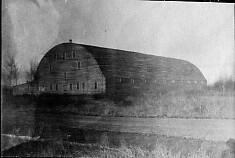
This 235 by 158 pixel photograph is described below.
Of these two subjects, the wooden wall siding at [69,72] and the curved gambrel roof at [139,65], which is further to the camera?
the curved gambrel roof at [139,65]

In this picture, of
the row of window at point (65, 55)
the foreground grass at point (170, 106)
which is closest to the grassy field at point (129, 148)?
the foreground grass at point (170, 106)

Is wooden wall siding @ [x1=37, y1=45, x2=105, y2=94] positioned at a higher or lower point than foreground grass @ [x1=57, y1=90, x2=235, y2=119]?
higher

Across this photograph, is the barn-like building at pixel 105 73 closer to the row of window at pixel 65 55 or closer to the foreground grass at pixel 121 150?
the row of window at pixel 65 55

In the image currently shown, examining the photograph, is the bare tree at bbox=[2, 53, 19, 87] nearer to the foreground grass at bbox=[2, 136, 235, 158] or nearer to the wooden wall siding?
the wooden wall siding

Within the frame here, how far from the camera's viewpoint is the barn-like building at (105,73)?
248 cm

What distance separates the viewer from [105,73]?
2.58 m

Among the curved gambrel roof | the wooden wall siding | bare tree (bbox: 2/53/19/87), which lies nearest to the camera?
bare tree (bbox: 2/53/19/87)

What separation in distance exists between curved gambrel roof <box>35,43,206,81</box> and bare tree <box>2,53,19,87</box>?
0.96 feet

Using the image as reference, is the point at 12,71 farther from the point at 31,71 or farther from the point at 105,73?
the point at 105,73

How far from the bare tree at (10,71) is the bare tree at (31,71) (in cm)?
7

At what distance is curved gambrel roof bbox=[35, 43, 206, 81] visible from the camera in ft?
8.46

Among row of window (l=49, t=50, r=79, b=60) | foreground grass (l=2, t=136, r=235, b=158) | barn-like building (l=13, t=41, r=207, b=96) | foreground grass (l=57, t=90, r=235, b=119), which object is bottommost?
foreground grass (l=2, t=136, r=235, b=158)

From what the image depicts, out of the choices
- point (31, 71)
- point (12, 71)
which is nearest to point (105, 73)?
point (31, 71)

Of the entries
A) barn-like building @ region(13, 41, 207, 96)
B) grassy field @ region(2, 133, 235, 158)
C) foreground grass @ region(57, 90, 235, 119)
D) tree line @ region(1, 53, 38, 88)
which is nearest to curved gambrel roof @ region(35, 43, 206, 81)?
barn-like building @ region(13, 41, 207, 96)
